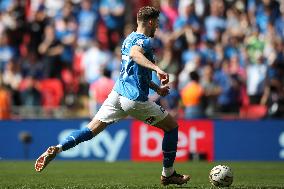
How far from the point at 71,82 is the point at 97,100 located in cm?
205

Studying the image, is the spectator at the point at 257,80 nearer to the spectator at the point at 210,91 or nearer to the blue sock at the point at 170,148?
the spectator at the point at 210,91

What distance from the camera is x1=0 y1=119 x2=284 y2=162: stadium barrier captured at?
18719 mm

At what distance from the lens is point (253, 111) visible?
19.3 metres

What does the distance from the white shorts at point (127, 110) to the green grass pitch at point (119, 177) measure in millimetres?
905

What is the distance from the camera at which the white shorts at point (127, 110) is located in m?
10.2

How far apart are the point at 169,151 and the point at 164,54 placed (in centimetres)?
991

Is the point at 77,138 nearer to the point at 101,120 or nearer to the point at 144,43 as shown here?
the point at 101,120

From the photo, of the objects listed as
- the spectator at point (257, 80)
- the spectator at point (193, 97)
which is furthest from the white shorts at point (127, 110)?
the spectator at point (257, 80)

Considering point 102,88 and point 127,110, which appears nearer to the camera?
point 127,110

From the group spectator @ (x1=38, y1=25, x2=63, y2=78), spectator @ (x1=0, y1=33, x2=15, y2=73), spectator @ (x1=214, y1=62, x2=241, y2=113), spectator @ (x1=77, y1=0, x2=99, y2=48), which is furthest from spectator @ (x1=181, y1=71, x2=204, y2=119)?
spectator @ (x1=0, y1=33, x2=15, y2=73)

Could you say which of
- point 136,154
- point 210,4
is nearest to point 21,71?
point 136,154

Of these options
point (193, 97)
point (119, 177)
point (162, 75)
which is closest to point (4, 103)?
point (193, 97)

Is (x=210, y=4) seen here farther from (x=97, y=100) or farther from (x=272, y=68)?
(x=97, y=100)

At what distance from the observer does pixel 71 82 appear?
20.5 metres
